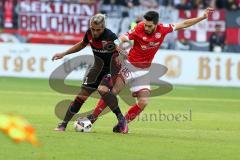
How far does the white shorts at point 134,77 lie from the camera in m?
13.6

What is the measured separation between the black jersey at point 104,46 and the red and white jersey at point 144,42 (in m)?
0.57

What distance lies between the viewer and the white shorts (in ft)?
44.8

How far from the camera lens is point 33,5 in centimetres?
3241

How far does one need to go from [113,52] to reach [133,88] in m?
0.99

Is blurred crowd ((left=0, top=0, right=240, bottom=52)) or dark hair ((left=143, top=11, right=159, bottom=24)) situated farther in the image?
blurred crowd ((left=0, top=0, right=240, bottom=52))

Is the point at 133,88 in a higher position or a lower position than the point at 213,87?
higher

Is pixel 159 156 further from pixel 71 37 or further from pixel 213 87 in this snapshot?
pixel 71 37

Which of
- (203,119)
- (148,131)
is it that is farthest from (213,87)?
(148,131)

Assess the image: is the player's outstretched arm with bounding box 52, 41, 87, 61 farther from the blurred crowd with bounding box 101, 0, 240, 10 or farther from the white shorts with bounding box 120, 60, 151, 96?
the blurred crowd with bounding box 101, 0, 240, 10

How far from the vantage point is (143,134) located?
13.4 m

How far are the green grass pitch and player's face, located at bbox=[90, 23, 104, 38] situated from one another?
172cm

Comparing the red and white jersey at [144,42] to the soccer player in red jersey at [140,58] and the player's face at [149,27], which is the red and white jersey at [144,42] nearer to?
the soccer player in red jersey at [140,58]

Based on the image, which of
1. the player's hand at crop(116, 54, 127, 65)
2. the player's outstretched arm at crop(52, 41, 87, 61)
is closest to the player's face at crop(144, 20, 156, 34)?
the player's hand at crop(116, 54, 127, 65)

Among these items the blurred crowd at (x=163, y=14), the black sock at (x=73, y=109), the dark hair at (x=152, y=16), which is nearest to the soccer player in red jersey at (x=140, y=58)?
the dark hair at (x=152, y=16)
